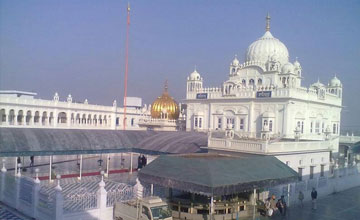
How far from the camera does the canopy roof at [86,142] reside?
19.0 m

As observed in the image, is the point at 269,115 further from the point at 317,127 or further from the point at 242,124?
the point at 317,127

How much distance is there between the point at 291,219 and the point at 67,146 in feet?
43.6

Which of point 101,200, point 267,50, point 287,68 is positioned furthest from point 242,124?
point 101,200

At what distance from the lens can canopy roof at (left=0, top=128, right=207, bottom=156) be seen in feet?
62.3

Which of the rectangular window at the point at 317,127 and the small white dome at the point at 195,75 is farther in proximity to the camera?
the small white dome at the point at 195,75

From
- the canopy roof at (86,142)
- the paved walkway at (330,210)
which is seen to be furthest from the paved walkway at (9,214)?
the paved walkway at (330,210)

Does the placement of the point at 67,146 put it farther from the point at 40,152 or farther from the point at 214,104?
the point at 214,104

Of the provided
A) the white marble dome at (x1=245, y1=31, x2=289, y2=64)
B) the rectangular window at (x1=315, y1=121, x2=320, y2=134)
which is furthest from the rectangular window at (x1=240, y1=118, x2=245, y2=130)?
the rectangular window at (x1=315, y1=121, x2=320, y2=134)

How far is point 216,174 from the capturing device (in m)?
12.2

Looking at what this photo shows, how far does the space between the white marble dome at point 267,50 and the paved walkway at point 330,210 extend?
1825 centimetres

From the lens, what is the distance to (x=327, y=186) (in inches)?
797

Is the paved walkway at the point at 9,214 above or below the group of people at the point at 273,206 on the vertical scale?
below

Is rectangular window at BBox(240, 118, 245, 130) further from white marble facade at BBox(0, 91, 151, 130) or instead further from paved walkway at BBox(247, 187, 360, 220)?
white marble facade at BBox(0, 91, 151, 130)

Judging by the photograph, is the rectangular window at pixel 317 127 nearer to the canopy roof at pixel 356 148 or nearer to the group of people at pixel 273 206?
the canopy roof at pixel 356 148
